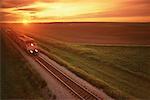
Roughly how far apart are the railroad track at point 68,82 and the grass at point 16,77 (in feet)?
0.44

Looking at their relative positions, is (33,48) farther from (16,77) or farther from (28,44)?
(16,77)

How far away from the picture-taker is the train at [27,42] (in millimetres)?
4156

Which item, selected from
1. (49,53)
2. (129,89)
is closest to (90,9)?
(49,53)

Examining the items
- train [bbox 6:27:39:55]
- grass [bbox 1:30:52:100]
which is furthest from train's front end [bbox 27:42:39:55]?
grass [bbox 1:30:52:100]

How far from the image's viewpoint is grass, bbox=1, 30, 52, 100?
4.11 m

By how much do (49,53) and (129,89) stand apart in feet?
3.10

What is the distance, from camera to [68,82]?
407 centimetres

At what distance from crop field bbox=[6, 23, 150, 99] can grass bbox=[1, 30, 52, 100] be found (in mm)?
264

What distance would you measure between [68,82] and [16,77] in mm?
576

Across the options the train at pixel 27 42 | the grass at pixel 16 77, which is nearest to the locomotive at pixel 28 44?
the train at pixel 27 42

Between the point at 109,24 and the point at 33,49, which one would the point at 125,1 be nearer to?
the point at 109,24

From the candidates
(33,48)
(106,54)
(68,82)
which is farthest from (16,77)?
(106,54)

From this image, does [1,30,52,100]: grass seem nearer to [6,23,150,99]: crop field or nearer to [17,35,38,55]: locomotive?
[17,35,38,55]: locomotive

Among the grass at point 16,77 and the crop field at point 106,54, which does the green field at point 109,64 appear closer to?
the crop field at point 106,54
